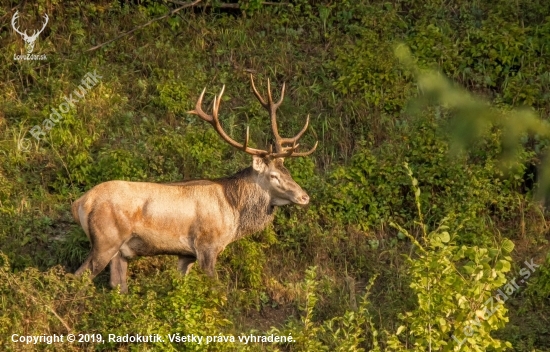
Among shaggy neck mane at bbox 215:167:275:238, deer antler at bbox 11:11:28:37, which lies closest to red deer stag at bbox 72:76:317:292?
shaggy neck mane at bbox 215:167:275:238

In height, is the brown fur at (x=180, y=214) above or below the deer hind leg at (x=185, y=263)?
above

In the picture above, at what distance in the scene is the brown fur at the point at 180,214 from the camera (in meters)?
9.45

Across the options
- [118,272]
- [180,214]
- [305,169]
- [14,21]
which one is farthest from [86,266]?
[14,21]

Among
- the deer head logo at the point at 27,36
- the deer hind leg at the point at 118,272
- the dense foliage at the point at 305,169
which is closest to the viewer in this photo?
the dense foliage at the point at 305,169

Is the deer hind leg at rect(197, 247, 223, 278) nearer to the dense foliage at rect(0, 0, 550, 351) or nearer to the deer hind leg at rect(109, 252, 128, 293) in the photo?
the dense foliage at rect(0, 0, 550, 351)

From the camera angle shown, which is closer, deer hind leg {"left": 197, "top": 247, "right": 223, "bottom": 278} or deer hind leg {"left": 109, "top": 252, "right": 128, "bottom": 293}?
deer hind leg {"left": 109, "top": 252, "right": 128, "bottom": 293}

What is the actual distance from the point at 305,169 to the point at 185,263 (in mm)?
2139

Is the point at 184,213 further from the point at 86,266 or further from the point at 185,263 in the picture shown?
the point at 86,266

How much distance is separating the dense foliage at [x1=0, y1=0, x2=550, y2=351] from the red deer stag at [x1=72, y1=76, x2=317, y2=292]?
0.34 metres

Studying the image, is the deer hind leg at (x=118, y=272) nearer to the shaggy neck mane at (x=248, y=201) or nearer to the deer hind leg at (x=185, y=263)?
the deer hind leg at (x=185, y=263)

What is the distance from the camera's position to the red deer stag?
9445mm

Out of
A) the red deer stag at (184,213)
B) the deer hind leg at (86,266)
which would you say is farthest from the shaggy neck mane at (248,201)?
the deer hind leg at (86,266)

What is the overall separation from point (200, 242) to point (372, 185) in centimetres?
255

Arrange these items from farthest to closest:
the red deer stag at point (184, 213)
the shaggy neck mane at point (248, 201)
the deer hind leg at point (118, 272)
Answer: the shaggy neck mane at point (248, 201) → the deer hind leg at point (118, 272) → the red deer stag at point (184, 213)
